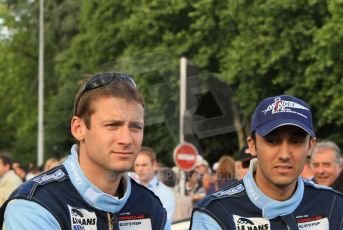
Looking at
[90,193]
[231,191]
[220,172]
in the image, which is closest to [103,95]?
[90,193]

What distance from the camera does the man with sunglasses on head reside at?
335 centimetres

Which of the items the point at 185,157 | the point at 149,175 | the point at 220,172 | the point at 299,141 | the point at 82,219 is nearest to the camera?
the point at 82,219

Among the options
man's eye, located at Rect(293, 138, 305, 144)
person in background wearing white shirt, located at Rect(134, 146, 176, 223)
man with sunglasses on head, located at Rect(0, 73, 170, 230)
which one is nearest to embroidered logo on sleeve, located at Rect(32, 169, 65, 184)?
man with sunglasses on head, located at Rect(0, 73, 170, 230)

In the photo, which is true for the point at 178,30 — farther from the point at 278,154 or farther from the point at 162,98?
the point at 278,154

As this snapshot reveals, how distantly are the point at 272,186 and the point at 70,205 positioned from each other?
0.83 metres

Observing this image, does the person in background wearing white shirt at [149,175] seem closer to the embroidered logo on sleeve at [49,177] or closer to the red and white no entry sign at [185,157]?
the embroidered logo on sleeve at [49,177]

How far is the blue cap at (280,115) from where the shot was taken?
3.54 m

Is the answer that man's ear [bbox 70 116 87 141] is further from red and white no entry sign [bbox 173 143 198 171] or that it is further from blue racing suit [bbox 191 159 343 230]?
red and white no entry sign [bbox 173 143 198 171]

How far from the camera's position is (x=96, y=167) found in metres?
3.43

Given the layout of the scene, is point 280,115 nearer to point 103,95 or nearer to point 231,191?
point 231,191

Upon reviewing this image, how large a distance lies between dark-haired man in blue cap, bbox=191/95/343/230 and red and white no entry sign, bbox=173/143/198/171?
576 inches

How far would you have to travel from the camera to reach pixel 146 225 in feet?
11.9

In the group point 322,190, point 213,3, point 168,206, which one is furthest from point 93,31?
point 322,190

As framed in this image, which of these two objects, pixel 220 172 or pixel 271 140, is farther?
pixel 220 172
